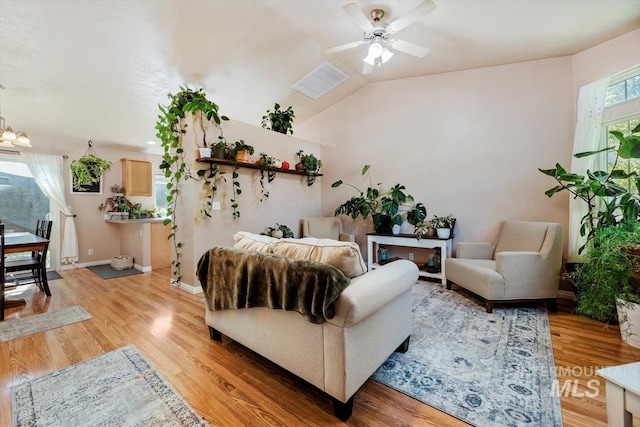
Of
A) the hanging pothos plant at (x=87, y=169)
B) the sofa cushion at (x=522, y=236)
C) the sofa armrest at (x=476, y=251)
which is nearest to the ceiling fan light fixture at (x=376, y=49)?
the sofa armrest at (x=476, y=251)

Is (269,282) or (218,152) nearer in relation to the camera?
(269,282)

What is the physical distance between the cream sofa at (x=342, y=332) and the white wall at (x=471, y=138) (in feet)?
8.36

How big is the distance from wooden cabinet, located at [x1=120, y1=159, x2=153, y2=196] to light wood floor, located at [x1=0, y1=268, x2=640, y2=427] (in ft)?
8.98

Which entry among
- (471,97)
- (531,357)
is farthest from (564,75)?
(531,357)

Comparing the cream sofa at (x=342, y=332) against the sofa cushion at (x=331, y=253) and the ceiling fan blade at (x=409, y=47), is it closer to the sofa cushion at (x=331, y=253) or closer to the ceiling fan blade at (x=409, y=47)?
the sofa cushion at (x=331, y=253)

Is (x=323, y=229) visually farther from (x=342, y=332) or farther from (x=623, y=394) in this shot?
(x=623, y=394)

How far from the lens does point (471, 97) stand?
3.84 metres

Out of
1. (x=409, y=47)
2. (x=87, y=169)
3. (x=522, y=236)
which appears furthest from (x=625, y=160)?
(x=87, y=169)

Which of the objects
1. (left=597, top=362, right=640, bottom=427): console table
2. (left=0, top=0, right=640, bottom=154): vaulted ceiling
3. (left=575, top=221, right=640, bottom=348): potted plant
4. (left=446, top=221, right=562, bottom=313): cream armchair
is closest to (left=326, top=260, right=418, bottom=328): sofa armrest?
(left=597, top=362, right=640, bottom=427): console table

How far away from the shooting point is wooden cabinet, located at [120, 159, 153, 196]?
5316mm

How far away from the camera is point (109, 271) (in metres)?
4.62

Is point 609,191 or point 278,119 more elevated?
point 278,119

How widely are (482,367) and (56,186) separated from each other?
656 cm

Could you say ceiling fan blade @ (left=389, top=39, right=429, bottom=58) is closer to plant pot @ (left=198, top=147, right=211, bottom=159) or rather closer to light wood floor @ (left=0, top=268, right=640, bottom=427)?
plant pot @ (left=198, top=147, right=211, bottom=159)
